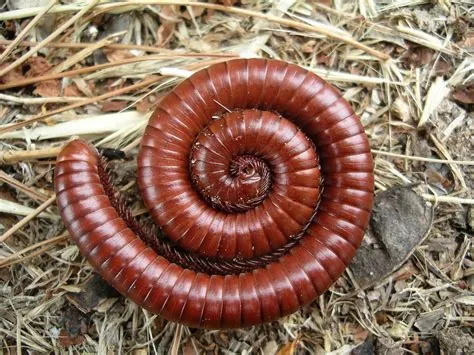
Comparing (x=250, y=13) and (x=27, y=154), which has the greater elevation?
(x=250, y=13)

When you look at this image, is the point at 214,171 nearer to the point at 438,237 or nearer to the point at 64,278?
the point at 64,278

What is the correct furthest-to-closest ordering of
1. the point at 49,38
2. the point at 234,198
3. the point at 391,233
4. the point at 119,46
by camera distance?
1. the point at 119,46
2. the point at 49,38
3. the point at 391,233
4. the point at 234,198

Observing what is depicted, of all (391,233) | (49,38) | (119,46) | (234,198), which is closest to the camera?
(234,198)

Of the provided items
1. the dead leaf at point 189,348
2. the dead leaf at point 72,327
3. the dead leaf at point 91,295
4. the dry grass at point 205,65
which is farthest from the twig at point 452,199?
the dead leaf at point 72,327

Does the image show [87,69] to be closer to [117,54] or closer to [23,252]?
[117,54]

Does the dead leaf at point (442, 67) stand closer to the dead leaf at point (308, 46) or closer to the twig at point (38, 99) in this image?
the dead leaf at point (308, 46)

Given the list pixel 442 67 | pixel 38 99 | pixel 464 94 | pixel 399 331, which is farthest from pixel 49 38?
pixel 399 331

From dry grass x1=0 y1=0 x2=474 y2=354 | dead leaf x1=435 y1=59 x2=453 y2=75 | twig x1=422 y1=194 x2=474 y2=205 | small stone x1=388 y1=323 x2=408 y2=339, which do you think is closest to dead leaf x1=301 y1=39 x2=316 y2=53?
Answer: dry grass x1=0 y1=0 x2=474 y2=354

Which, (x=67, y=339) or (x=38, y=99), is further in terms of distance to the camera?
(x=38, y=99)
